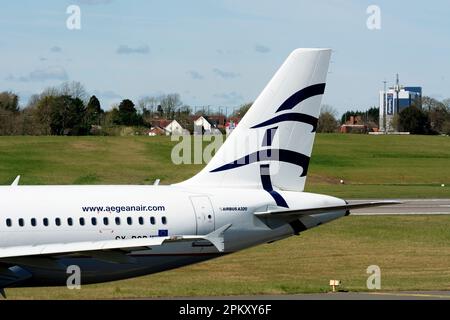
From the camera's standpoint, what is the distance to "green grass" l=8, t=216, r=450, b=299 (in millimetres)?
33719

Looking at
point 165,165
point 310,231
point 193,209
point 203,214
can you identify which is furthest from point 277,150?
point 165,165

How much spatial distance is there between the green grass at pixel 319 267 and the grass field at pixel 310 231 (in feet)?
0.15

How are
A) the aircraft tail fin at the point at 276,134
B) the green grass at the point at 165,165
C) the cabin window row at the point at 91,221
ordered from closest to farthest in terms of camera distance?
the cabin window row at the point at 91,221 < the aircraft tail fin at the point at 276,134 < the green grass at the point at 165,165

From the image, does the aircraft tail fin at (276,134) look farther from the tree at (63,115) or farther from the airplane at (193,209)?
the tree at (63,115)

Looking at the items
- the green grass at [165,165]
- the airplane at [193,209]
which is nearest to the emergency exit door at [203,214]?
the airplane at [193,209]

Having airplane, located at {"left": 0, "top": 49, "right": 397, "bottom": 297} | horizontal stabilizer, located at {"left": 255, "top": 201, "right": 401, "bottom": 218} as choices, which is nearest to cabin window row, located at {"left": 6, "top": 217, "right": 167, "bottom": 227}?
airplane, located at {"left": 0, "top": 49, "right": 397, "bottom": 297}

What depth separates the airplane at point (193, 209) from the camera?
28.4m

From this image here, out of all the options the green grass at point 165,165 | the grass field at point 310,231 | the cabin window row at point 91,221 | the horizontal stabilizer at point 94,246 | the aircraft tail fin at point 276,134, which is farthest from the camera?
the green grass at point 165,165

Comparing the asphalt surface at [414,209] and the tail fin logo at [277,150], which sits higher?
the tail fin logo at [277,150]

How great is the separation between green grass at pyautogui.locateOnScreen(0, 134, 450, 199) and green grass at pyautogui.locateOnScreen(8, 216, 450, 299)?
102ft

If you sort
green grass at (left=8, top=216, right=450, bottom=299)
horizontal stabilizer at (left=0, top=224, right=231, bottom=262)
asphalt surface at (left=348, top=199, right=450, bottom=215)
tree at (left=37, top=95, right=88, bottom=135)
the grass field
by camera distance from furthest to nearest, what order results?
tree at (left=37, top=95, right=88, bottom=135), asphalt surface at (left=348, top=199, right=450, bottom=215), the grass field, green grass at (left=8, top=216, right=450, bottom=299), horizontal stabilizer at (left=0, top=224, right=231, bottom=262)

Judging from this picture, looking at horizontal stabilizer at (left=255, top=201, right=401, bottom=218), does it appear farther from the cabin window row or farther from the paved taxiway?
the cabin window row

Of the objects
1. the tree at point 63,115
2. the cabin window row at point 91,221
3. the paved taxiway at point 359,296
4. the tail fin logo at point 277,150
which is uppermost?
the tree at point 63,115

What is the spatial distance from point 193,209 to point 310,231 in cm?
2697
